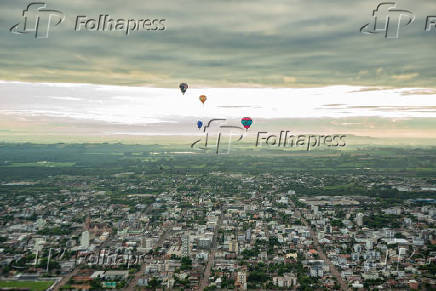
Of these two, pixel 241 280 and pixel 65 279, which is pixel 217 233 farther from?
pixel 65 279

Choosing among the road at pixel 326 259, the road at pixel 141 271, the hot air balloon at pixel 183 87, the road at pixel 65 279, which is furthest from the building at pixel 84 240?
the road at pixel 326 259

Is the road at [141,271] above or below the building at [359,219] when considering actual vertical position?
below

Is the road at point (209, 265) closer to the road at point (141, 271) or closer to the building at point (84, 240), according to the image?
the road at point (141, 271)

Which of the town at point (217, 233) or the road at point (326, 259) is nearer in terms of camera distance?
the road at point (326, 259)

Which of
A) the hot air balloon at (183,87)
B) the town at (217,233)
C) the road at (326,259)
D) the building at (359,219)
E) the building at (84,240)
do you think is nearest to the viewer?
the road at (326,259)

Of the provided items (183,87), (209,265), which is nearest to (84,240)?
(209,265)

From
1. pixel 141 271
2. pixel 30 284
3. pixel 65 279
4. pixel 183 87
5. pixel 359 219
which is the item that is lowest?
pixel 30 284

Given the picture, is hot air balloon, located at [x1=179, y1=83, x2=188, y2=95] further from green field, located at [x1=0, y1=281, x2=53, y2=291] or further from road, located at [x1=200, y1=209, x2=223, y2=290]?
green field, located at [x1=0, y1=281, x2=53, y2=291]

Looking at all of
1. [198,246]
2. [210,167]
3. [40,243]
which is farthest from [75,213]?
[210,167]

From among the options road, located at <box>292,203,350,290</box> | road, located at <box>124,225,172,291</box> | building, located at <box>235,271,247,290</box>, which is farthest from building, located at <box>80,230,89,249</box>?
road, located at <box>292,203,350,290</box>

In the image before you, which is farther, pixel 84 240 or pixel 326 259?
pixel 84 240

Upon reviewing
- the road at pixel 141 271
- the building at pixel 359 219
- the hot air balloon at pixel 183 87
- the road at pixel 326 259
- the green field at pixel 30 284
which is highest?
the hot air balloon at pixel 183 87
